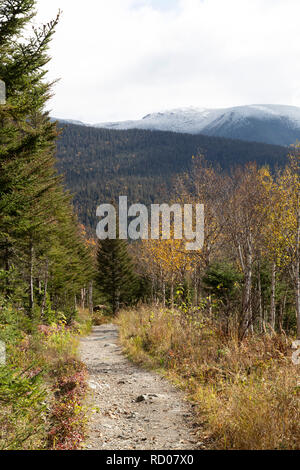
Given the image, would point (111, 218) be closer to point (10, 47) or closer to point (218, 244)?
point (218, 244)

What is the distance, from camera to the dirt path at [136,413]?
4.10m

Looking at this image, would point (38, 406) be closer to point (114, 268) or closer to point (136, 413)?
point (136, 413)

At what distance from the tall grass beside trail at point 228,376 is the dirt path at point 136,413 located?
0.98 ft

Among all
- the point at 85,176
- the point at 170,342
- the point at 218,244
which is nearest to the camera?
the point at 170,342

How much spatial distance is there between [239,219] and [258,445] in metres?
10.9

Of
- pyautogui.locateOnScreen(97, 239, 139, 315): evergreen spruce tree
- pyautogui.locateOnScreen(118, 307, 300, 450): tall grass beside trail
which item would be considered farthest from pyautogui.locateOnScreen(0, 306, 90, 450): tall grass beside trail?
pyautogui.locateOnScreen(97, 239, 139, 315): evergreen spruce tree

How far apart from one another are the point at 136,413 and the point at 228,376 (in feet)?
5.79

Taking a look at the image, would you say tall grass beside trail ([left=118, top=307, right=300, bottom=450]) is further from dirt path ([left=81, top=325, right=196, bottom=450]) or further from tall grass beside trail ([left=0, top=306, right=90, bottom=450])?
tall grass beside trail ([left=0, top=306, right=90, bottom=450])

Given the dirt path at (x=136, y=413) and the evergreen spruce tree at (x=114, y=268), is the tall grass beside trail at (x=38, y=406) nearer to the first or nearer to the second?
the dirt path at (x=136, y=413)

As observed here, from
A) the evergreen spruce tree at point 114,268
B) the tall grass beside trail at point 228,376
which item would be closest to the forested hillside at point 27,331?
the tall grass beside trail at point 228,376

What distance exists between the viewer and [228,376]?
5680 millimetres

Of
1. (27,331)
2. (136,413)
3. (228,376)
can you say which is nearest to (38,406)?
(136,413)

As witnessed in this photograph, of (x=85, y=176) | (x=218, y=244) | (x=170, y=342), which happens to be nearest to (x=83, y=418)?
(x=170, y=342)
